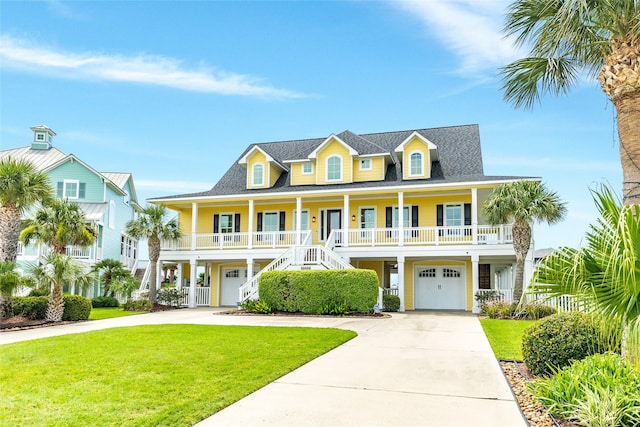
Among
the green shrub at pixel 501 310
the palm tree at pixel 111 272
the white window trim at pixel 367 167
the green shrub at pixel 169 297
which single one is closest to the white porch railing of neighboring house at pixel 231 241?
the green shrub at pixel 169 297

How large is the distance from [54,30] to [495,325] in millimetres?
14225

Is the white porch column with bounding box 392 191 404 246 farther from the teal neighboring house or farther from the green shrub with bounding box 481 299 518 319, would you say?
the teal neighboring house

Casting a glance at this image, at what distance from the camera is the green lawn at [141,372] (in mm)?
5246

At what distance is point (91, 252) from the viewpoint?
30.5 m

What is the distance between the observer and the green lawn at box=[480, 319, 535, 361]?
9.31m

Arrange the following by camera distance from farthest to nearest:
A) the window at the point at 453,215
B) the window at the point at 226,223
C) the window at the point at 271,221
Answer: the window at the point at 226,223 → the window at the point at 271,221 → the window at the point at 453,215

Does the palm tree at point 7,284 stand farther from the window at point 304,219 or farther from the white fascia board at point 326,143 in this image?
the white fascia board at point 326,143

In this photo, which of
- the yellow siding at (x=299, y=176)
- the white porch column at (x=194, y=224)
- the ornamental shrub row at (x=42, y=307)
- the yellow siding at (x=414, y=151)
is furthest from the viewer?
the yellow siding at (x=299, y=176)

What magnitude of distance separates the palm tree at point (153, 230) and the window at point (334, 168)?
8332mm

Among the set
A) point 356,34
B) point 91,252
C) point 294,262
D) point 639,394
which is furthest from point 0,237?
point 639,394

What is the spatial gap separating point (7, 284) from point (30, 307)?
168cm

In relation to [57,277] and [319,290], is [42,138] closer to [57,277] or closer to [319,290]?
[57,277]

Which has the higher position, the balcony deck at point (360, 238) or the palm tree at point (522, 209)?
the palm tree at point (522, 209)

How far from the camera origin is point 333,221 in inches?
989
